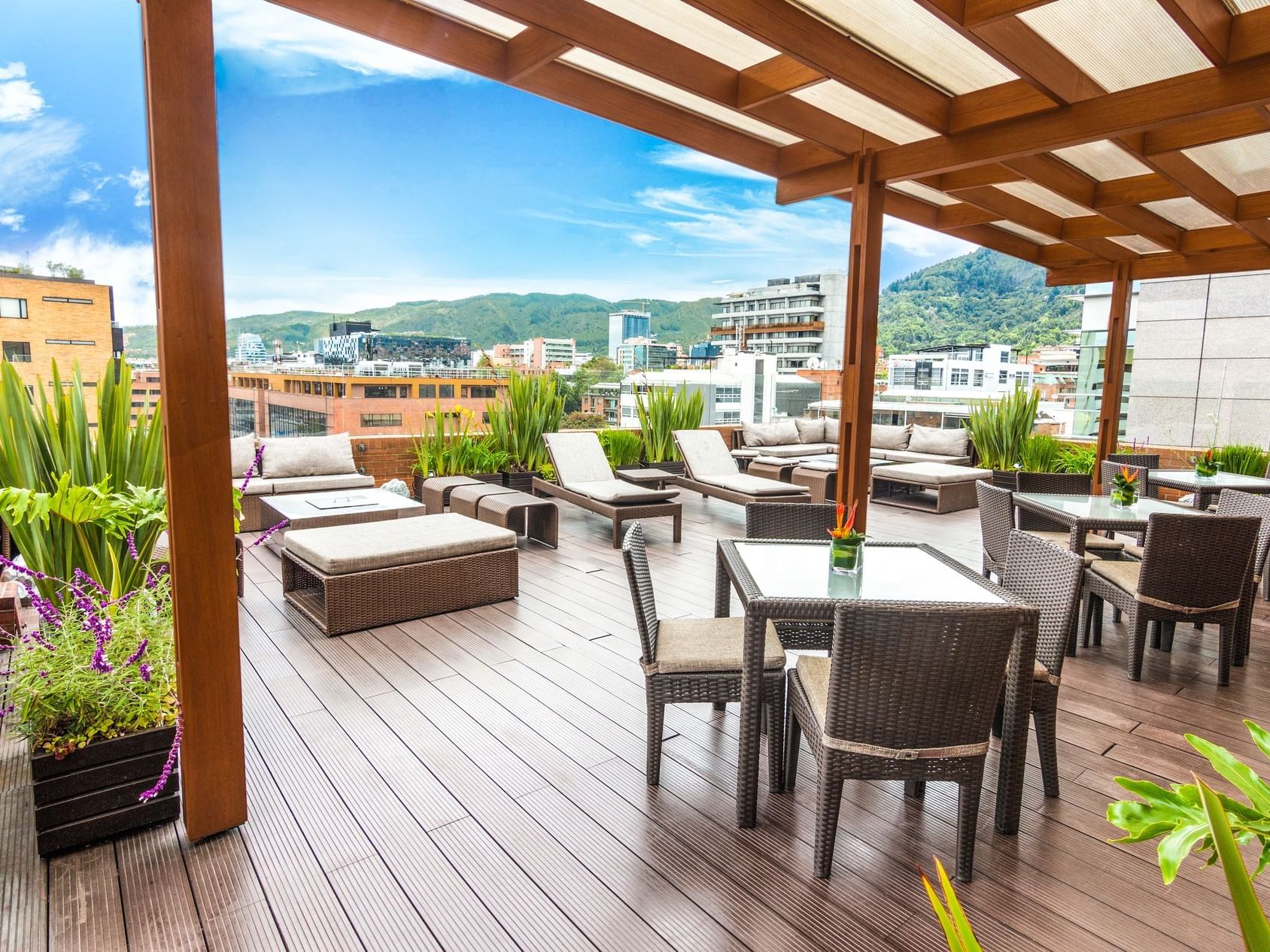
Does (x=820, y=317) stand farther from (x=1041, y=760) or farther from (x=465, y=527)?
(x=1041, y=760)

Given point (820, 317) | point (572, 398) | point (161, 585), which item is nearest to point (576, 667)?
point (161, 585)

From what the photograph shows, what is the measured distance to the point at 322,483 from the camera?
7020mm

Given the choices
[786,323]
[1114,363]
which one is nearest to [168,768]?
[1114,363]

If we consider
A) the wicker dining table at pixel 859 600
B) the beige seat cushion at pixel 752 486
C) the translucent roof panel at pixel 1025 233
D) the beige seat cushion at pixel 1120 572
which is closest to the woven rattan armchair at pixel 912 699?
the wicker dining table at pixel 859 600

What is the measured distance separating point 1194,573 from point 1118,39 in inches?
113

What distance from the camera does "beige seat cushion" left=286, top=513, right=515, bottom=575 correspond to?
14.0 ft

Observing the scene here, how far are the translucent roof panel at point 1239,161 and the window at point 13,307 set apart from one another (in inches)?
285

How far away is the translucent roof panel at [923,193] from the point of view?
21.7ft

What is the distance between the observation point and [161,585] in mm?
2666

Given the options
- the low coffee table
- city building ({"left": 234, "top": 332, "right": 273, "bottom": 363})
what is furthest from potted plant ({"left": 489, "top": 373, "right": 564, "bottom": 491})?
city building ({"left": 234, "top": 332, "right": 273, "bottom": 363})

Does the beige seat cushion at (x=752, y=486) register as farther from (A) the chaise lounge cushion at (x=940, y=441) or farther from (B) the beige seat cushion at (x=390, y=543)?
(A) the chaise lounge cushion at (x=940, y=441)

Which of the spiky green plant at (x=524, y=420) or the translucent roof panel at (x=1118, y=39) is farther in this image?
the spiky green plant at (x=524, y=420)

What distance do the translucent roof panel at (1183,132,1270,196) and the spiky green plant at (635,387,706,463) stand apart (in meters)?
5.40

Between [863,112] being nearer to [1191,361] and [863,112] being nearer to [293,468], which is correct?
[293,468]
